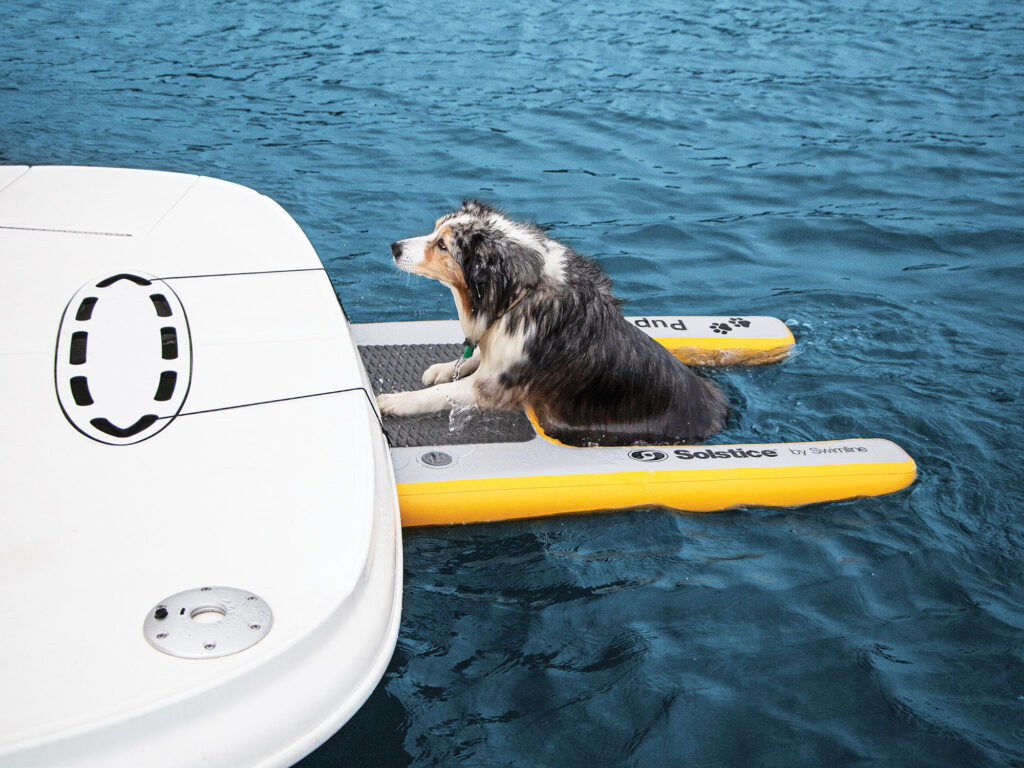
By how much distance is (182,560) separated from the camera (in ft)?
7.18

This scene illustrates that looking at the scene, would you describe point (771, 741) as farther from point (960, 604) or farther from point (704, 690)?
point (960, 604)

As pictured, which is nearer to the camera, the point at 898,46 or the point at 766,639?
the point at 766,639

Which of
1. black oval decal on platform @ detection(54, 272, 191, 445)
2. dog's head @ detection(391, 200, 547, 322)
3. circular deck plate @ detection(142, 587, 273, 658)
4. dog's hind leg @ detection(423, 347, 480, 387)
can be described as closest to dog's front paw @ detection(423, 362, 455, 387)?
dog's hind leg @ detection(423, 347, 480, 387)

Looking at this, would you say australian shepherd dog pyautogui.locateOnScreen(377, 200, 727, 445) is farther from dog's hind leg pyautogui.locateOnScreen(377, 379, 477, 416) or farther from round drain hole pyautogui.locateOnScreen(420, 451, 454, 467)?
round drain hole pyautogui.locateOnScreen(420, 451, 454, 467)

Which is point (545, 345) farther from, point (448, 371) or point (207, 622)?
point (207, 622)

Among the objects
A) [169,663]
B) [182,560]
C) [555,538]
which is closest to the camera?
[169,663]

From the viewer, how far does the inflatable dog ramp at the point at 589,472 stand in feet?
11.0

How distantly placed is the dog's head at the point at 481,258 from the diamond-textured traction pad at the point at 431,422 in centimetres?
44

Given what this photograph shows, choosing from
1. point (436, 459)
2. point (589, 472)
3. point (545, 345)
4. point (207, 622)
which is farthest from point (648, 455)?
point (207, 622)

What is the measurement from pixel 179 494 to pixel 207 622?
0.48 m

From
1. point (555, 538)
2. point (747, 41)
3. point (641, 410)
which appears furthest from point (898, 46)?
point (555, 538)

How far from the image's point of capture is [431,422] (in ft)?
12.2

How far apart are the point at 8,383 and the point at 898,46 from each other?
35.0 feet

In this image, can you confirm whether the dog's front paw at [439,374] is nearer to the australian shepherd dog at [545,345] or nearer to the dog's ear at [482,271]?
the australian shepherd dog at [545,345]
